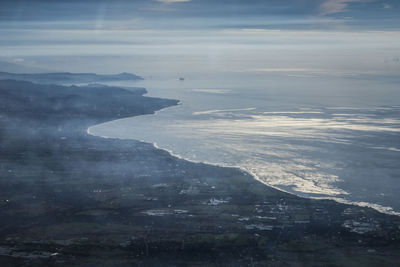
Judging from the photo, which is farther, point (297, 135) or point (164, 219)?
point (297, 135)

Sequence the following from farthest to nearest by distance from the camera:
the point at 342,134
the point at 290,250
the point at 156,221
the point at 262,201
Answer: the point at 342,134
the point at 262,201
the point at 156,221
the point at 290,250

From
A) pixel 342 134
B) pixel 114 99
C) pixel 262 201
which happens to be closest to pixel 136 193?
pixel 262 201

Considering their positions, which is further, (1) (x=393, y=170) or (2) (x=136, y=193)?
(1) (x=393, y=170)

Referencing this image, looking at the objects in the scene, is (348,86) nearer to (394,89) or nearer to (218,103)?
(394,89)

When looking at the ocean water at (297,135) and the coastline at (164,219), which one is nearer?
the coastline at (164,219)

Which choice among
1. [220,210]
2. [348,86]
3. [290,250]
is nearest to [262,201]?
[220,210]

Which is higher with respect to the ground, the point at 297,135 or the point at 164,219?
the point at 297,135

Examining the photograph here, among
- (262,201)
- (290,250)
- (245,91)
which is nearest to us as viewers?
(290,250)

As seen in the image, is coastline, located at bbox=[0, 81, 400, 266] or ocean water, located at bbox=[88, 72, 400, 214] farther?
ocean water, located at bbox=[88, 72, 400, 214]
